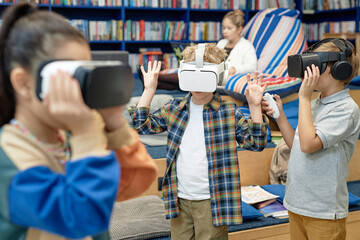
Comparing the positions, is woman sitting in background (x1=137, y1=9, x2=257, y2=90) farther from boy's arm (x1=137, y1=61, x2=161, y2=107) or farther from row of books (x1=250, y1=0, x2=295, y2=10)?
row of books (x1=250, y1=0, x2=295, y2=10)

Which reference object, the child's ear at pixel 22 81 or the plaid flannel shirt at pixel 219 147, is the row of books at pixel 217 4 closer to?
the plaid flannel shirt at pixel 219 147

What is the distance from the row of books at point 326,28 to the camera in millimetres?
5461

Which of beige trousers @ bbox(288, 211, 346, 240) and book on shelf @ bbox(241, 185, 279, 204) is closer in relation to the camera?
beige trousers @ bbox(288, 211, 346, 240)

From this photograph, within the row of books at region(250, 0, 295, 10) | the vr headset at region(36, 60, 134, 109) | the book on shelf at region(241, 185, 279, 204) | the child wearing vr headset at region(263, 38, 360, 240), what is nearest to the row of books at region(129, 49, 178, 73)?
the row of books at region(250, 0, 295, 10)

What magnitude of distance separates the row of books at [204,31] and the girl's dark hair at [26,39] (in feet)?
16.4

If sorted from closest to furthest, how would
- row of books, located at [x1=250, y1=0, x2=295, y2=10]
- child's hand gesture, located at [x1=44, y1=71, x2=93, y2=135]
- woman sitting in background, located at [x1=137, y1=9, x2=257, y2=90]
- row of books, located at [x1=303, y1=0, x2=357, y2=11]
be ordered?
child's hand gesture, located at [x1=44, y1=71, x2=93, y2=135] → woman sitting in background, located at [x1=137, y1=9, x2=257, y2=90] → row of books, located at [x1=303, y1=0, x2=357, y2=11] → row of books, located at [x1=250, y1=0, x2=295, y2=10]

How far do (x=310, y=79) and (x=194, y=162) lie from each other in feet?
1.48

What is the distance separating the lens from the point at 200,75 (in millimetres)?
1302

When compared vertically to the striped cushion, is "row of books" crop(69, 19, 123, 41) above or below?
above

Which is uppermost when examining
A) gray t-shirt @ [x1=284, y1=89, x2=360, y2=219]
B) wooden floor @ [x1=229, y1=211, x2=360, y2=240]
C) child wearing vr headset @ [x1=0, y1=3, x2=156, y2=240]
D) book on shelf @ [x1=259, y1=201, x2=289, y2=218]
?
child wearing vr headset @ [x1=0, y1=3, x2=156, y2=240]

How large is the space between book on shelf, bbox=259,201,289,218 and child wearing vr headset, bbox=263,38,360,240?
0.59 metres

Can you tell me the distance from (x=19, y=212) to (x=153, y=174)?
9.1 inches

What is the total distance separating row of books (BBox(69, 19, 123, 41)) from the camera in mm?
5199

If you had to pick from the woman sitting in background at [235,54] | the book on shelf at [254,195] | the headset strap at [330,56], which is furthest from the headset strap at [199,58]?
the woman sitting in background at [235,54]
